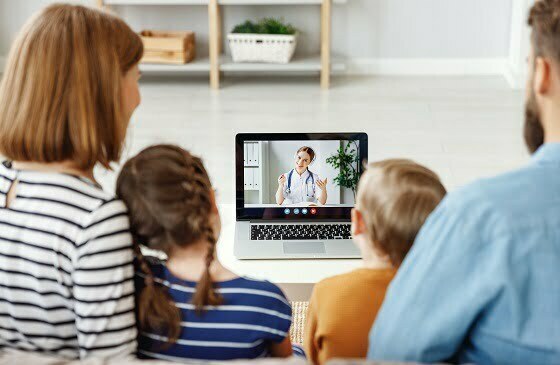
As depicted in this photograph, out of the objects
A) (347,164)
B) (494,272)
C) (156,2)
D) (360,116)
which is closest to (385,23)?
(360,116)

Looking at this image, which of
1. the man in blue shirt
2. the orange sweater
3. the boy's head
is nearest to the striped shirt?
the orange sweater

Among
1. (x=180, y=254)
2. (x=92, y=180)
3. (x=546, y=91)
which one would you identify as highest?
(x=546, y=91)

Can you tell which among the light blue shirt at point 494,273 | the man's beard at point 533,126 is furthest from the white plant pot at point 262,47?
the light blue shirt at point 494,273

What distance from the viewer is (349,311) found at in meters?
1.48

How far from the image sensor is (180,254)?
1446mm

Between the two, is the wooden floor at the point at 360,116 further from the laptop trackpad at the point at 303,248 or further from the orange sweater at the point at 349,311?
the orange sweater at the point at 349,311

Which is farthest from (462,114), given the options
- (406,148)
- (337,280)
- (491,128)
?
(337,280)

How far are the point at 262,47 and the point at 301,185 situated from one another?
2.95 metres

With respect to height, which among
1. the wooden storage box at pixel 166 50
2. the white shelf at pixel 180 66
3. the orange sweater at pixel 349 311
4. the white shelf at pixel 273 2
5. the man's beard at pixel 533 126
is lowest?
the orange sweater at pixel 349 311

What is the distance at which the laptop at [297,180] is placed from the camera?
2.04 m

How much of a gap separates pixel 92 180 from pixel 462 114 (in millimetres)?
3279

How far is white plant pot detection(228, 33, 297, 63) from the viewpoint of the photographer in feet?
15.9

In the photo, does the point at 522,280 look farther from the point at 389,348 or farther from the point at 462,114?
the point at 462,114

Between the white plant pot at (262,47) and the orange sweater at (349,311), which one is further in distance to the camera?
the white plant pot at (262,47)
